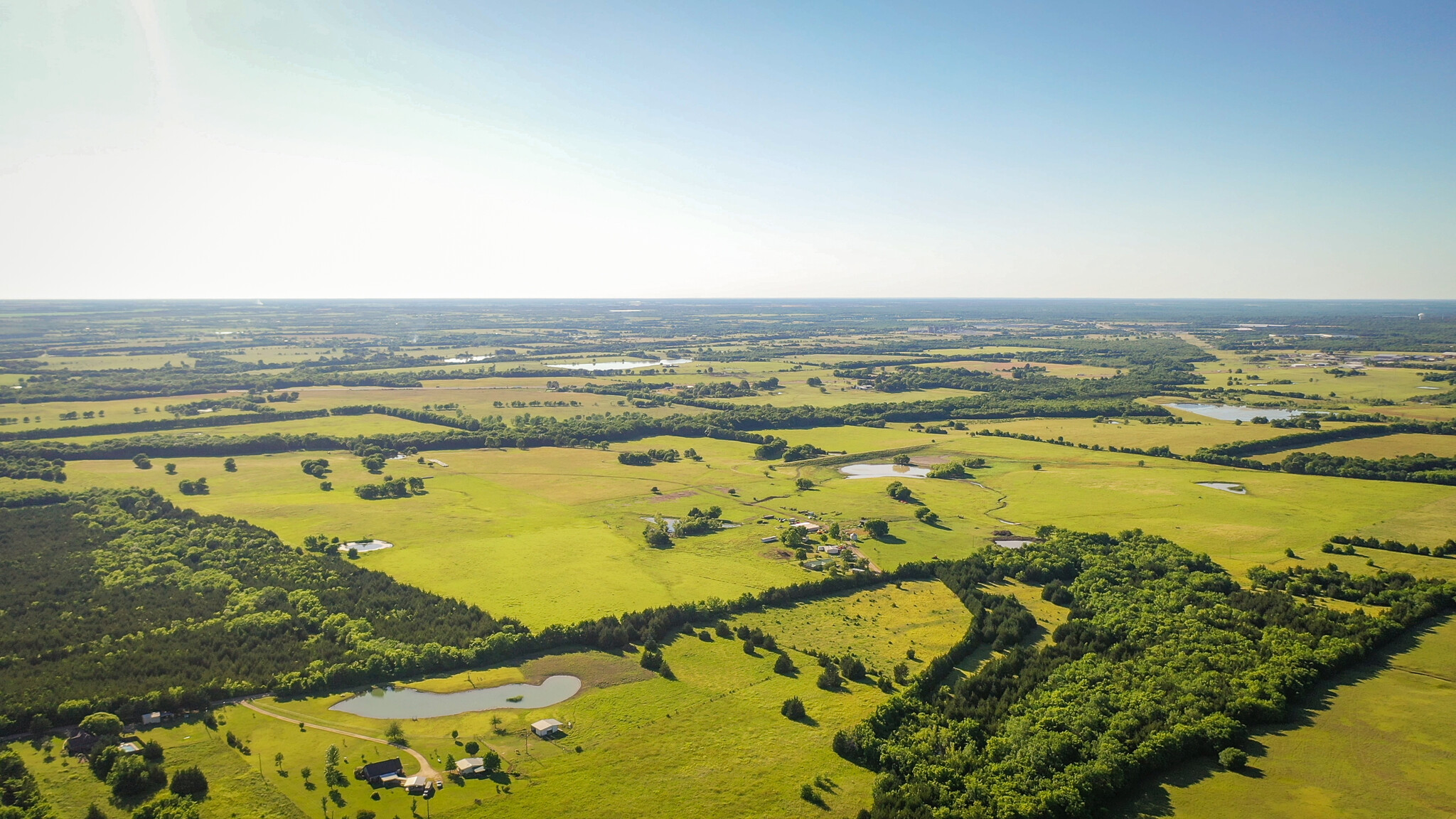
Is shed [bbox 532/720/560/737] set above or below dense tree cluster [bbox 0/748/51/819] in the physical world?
below

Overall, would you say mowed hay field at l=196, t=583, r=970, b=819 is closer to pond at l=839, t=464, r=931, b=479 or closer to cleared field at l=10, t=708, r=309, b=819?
cleared field at l=10, t=708, r=309, b=819

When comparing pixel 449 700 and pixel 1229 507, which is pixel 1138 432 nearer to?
pixel 1229 507

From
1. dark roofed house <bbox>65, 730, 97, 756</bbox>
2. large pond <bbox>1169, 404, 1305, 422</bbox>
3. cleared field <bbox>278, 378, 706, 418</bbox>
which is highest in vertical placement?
large pond <bbox>1169, 404, 1305, 422</bbox>

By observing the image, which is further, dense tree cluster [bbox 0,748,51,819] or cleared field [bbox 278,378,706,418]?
cleared field [bbox 278,378,706,418]

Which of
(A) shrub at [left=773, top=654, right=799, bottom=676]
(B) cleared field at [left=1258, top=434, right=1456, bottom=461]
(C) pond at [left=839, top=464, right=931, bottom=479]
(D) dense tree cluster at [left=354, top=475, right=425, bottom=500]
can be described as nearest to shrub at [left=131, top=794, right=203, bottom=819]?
(A) shrub at [left=773, top=654, right=799, bottom=676]

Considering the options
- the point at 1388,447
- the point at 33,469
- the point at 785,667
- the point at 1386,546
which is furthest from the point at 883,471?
the point at 33,469

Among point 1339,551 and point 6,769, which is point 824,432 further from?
point 6,769

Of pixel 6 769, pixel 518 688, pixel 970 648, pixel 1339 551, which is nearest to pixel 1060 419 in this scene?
pixel 1339 551
